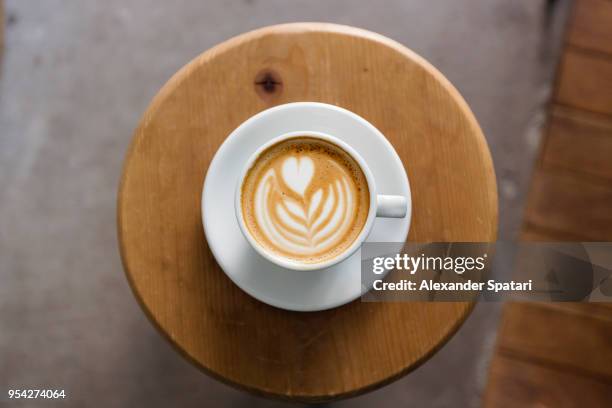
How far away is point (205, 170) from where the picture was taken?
88cm

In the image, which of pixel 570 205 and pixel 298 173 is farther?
pixel 570 205

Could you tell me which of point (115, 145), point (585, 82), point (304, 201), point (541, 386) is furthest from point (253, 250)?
point (585, 82)

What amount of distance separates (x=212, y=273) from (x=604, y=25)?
120cm

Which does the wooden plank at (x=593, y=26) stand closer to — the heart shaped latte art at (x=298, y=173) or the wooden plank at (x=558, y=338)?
the wooden plank at (x=558, y=338)

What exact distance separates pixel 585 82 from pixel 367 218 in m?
0.97

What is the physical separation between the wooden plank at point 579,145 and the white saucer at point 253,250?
0.76 meters

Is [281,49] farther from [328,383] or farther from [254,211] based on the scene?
[328,383]

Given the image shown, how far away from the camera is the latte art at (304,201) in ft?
2.57

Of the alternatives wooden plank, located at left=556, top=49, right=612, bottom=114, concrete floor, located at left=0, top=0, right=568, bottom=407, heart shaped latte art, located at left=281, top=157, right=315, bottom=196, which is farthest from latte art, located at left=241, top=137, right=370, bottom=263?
wooden plank, located at left=556, top=49, right=612, bottom=114

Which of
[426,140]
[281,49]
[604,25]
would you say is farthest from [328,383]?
[604,25]

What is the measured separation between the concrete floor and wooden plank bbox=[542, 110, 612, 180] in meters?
0.05

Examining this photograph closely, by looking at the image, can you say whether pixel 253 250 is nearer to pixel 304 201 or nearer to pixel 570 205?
pixel 304 201

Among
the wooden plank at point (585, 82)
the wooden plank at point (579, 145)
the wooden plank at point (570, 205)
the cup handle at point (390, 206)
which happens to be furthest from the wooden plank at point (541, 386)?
the cup handle at point (390, 206)

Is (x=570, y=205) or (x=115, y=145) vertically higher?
(x=115, y=145)
